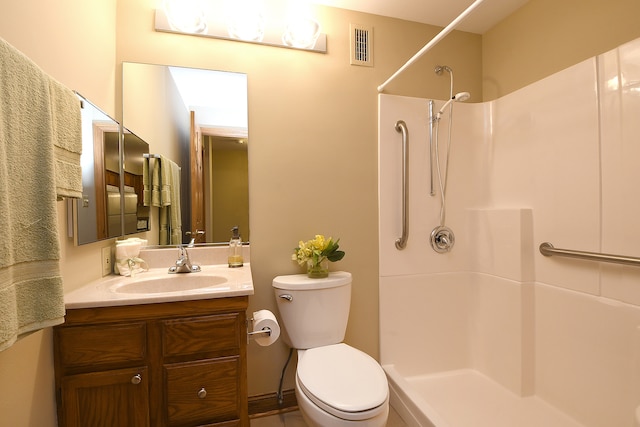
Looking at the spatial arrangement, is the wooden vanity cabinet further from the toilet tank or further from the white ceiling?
the white ceiling

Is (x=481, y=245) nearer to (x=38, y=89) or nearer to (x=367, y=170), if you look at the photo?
(x=367, y=170)

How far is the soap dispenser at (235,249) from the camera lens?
1.70 metres

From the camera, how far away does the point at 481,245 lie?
2.00m

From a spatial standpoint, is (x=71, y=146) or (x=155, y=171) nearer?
(x=71, y=146)

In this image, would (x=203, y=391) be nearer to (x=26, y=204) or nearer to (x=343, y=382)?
(x=343, y=382)

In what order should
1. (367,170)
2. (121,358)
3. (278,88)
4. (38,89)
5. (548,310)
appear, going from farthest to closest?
1. (367,170)
2. (278,88)
3. (548,310)
4. (121,358)
5. (38,89)

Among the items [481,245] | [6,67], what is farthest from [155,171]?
[481,245]

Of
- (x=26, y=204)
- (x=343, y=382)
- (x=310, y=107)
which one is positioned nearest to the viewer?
(x=26, y=204)

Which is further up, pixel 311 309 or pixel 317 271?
pixel 317 271

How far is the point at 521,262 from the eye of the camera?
5.69 ft

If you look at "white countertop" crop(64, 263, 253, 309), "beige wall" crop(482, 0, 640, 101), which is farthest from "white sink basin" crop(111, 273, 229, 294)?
"beige wall" crop(482, 0, 640, 101)

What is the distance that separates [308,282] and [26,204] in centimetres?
114

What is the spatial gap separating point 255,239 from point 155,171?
66 cm

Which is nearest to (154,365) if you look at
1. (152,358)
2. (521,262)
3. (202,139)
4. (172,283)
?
(152,358)
